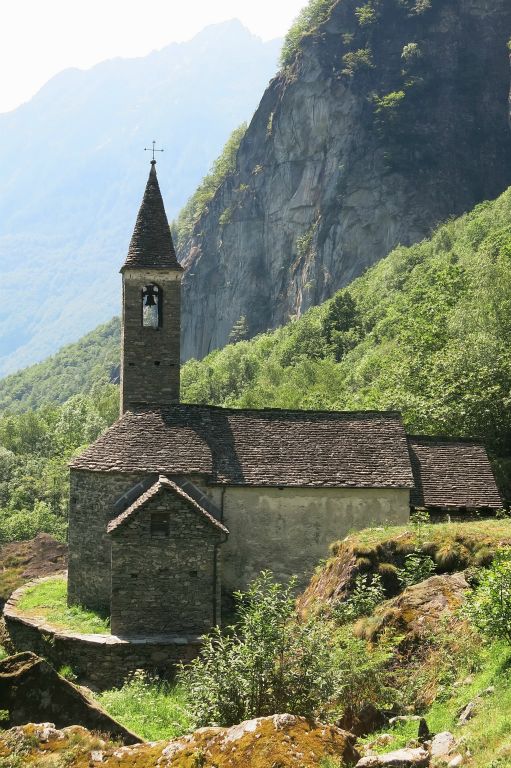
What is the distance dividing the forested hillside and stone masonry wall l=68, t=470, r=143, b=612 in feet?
42.8

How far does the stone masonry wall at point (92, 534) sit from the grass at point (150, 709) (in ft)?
18.6

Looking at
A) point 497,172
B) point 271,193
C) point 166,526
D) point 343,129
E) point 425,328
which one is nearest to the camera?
point 166,526

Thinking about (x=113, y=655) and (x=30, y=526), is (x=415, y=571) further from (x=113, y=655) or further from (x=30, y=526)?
(x=30, y=526)

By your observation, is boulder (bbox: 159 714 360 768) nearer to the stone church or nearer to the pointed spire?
the stone church

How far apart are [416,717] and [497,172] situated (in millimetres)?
96031

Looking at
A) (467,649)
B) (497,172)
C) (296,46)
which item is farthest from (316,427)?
(296,46)

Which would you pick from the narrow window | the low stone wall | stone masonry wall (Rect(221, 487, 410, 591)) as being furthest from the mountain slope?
the low stone wall

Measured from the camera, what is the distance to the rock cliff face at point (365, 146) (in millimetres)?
101938

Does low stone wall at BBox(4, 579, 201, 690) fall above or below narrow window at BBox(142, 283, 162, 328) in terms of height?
below

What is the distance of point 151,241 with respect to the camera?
30.7 m

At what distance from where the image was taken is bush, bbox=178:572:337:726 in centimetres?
1066

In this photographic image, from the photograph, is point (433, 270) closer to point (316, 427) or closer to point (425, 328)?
point (425, 328)

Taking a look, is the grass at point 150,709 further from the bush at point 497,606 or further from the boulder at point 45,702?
the bush at point 497,606

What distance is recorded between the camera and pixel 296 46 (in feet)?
396
